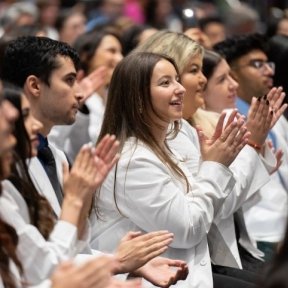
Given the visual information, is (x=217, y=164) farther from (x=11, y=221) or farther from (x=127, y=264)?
(x=11, y=221)

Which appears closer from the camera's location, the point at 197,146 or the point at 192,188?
the point at 192,188

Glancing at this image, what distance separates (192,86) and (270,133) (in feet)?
2.84

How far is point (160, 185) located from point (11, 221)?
36.0 inches

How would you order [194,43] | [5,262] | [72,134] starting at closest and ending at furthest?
[5,262] < [194,43] < [72,134]

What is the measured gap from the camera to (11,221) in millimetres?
3326

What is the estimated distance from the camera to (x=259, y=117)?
4.61 meters

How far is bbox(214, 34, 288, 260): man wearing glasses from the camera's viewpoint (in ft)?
18.3

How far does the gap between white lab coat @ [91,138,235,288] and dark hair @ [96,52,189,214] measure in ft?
0.15

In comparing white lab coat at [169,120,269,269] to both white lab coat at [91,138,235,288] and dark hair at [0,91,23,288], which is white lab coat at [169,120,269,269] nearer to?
white lab coat at [91,138,235,288]

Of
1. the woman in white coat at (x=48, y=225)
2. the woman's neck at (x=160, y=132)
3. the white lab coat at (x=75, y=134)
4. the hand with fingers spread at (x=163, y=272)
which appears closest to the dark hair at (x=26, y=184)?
the woman in white coat at (x=48, y=225)

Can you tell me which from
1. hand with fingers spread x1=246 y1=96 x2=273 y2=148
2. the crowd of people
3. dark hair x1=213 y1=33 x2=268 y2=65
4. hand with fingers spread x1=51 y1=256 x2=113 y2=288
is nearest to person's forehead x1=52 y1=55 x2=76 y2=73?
the crowd of people

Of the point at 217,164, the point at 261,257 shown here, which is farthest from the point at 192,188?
the point at 261,257

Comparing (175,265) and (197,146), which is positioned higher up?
(197,146)

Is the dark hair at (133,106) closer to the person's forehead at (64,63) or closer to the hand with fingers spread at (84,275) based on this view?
the person's forehead at (64,63)
